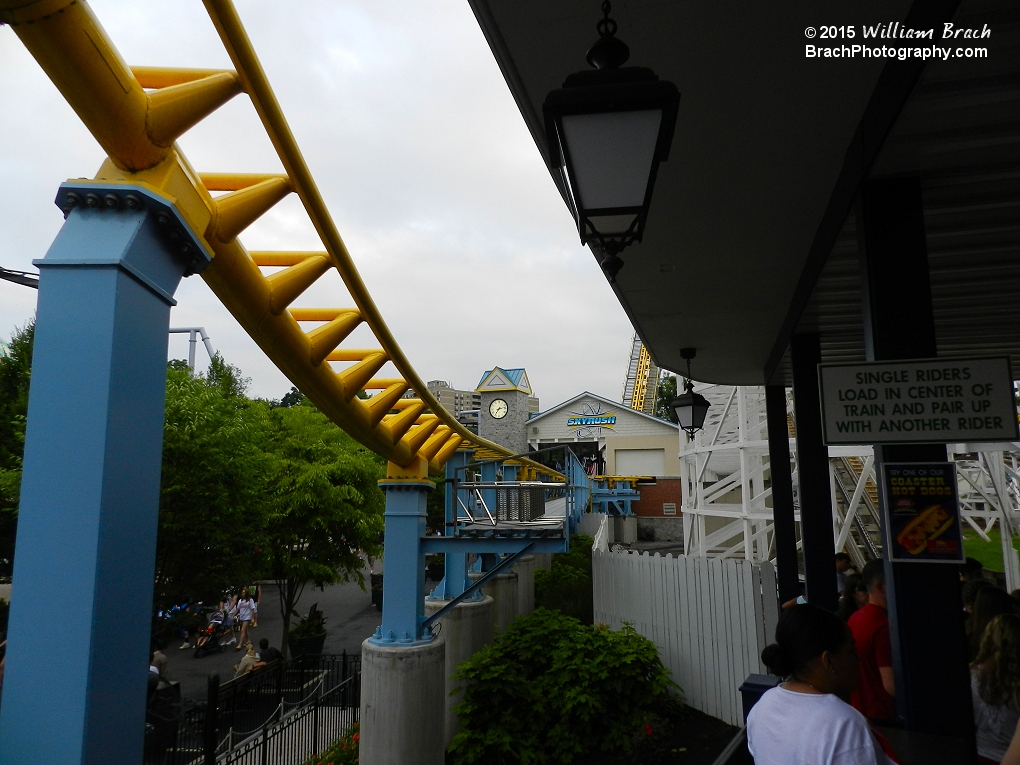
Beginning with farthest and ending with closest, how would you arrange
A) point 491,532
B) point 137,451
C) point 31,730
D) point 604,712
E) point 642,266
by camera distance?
point 491,532, point 604,712, point 642,266, point 137,451, point 31,730

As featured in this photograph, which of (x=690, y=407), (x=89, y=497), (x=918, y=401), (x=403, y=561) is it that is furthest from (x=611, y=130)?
(x=403, y=561)

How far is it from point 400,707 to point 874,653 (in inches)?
264

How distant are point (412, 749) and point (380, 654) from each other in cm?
130

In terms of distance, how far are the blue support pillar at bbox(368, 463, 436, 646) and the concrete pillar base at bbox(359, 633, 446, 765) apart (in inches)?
9.7

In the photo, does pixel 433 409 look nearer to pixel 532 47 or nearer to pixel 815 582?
pixel 815 582

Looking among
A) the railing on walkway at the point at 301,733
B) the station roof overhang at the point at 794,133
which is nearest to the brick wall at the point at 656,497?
the railing on walkway at the point at 301,733

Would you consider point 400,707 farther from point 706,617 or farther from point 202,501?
point 202,501

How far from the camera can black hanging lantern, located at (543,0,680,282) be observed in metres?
2.00

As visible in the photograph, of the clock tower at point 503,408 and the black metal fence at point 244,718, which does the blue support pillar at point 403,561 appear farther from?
the clock tower at point 503,408

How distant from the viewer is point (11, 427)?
14484mm

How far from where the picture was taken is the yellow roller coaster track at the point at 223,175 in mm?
2502

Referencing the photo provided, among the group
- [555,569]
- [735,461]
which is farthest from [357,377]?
[735,461]

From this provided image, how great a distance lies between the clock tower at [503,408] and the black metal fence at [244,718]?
31.5 metres

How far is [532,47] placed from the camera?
280 cm
